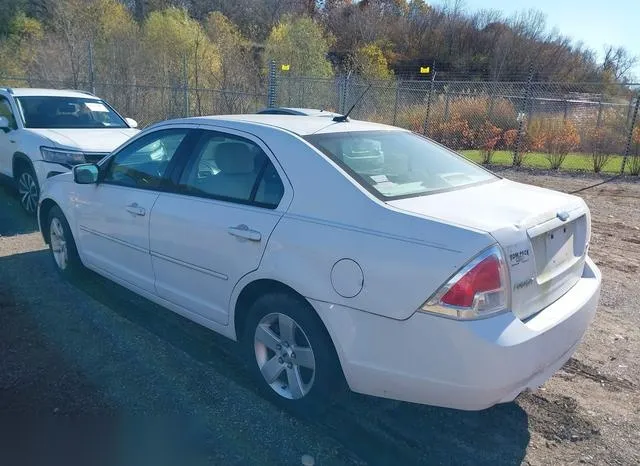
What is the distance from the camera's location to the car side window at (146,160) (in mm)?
→ 3939

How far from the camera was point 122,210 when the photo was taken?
13.5ft

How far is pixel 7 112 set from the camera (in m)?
7.81

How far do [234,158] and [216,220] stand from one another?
1.51 ft

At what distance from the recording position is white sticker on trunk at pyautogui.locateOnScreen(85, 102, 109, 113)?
8.21 metres

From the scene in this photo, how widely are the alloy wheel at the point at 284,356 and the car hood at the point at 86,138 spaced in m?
4.71

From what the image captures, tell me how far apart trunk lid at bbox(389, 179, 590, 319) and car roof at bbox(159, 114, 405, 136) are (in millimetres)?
908

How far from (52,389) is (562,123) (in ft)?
57.1

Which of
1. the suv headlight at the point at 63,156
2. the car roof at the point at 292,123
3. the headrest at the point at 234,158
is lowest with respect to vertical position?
the suv headlight at the point at 63,156

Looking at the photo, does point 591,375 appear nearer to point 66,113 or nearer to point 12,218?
point 12,218

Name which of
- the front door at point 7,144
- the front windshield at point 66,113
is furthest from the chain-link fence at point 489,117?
the front door at point 7,144

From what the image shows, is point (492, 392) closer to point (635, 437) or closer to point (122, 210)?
A: point (635, 437)

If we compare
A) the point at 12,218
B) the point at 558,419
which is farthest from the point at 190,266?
the point at 12,218

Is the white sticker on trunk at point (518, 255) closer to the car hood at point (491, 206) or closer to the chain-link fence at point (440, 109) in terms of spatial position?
the car hood at point (491, 206)

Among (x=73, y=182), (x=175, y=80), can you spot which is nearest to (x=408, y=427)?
(x=73, y=182)
